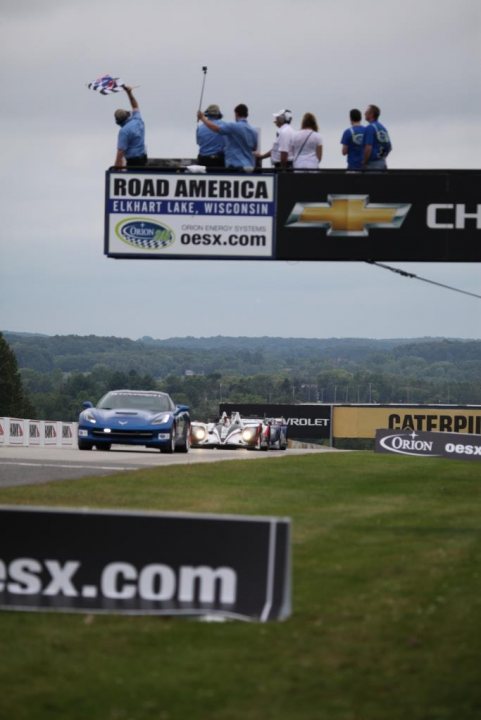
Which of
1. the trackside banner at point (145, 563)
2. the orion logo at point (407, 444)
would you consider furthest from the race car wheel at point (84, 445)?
the trackside banner at point (145, 563)

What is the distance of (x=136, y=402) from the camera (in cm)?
2947

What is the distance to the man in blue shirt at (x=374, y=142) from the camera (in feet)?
53.0

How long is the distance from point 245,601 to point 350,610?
2.14 feet

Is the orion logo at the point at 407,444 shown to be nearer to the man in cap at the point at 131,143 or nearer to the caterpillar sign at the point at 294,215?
the caterpillar sign at the point at 294,215

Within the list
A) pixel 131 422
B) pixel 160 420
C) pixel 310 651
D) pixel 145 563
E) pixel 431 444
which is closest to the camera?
pixel 310 651

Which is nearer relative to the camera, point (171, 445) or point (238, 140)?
point (238, 140)

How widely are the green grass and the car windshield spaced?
1655 cm

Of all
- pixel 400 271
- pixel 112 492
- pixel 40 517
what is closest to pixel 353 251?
pixel 400 271

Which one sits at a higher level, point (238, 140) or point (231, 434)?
point (238, 140)

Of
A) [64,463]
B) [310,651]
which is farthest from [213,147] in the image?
[310,651]

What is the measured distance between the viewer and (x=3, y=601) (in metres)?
8.84

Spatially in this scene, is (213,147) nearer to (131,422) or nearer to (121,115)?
(121,115)

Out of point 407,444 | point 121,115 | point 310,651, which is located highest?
point 121,115

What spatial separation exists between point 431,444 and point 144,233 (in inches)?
1109
